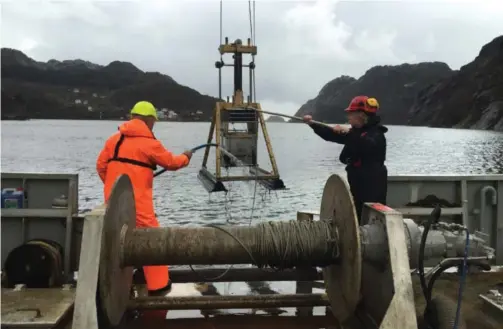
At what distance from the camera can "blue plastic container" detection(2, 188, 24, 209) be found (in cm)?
586

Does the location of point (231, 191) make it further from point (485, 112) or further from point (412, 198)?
point (485, 112)

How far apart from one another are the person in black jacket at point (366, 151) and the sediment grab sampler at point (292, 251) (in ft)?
2.42

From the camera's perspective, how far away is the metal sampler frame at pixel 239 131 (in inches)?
854

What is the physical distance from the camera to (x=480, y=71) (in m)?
152

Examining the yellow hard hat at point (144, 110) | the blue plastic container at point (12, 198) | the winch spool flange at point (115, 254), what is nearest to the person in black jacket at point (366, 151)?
the yellow hard hat at point (144, 110)

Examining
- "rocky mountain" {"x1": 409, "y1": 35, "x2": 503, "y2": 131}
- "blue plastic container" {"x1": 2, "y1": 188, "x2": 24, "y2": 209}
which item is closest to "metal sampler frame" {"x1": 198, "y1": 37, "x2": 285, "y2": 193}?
"blue plastic container" {"x1": 2, "y1": 188, "x2": 24, "y2": 209}

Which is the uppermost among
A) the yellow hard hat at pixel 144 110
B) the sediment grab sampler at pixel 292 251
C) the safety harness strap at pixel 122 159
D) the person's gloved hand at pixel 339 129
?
the yellow hard hat at pixel 144 110

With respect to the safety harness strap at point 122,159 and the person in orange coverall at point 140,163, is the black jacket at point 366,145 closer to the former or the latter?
the person in orange coverall at point 140,163

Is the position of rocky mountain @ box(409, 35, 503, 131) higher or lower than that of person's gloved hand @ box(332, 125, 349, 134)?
higher

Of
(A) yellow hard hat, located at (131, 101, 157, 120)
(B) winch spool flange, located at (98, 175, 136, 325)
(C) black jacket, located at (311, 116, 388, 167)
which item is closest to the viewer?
(B) winch spool flange, located at (98, 175, 136, 325)

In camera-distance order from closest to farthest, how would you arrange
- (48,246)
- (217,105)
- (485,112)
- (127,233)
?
1. (127,233)
2. (48,246)
3. (217,105)
4. (485,112)

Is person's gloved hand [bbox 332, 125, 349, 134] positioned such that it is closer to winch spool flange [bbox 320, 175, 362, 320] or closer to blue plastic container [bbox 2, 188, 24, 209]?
winch spool flange [bbox 320, 175, 362, 320]

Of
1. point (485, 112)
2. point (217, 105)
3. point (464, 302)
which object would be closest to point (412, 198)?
point (464, 302)

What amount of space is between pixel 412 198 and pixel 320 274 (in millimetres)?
2081
